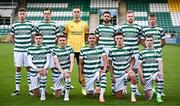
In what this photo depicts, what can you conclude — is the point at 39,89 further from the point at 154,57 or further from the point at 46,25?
the point at 154,57

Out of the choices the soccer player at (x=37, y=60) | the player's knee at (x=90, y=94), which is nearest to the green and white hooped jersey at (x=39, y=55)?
the soccer player at (x=37, y=60)

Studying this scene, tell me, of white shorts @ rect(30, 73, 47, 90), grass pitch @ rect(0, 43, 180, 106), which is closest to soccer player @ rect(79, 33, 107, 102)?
grass pitch @ rect(0, 43, 180, 106)

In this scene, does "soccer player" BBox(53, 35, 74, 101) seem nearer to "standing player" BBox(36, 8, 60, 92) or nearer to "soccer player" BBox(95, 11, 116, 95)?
"standing player" BBox(36, 8, 60, 92)

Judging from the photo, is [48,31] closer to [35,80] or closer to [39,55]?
[39,55]

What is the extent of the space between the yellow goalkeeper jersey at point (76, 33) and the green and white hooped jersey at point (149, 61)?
1570 mm

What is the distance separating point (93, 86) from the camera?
10.3 metres

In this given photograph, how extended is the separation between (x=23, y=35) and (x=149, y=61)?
291cm

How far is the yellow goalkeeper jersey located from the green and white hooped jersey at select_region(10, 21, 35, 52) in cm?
88

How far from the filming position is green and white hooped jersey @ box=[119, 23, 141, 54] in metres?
10.7

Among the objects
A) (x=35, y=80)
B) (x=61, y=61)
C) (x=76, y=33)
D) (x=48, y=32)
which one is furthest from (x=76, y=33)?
(x=35, y=80)

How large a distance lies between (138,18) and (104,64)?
1247 inches

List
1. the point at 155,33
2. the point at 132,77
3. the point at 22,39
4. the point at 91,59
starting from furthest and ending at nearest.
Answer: the point at 155,33 < the point at 22,39 < the point at 91,59 < the point at 132,77

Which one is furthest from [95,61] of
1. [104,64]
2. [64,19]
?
[64,19]

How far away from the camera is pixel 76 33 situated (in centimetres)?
1090
